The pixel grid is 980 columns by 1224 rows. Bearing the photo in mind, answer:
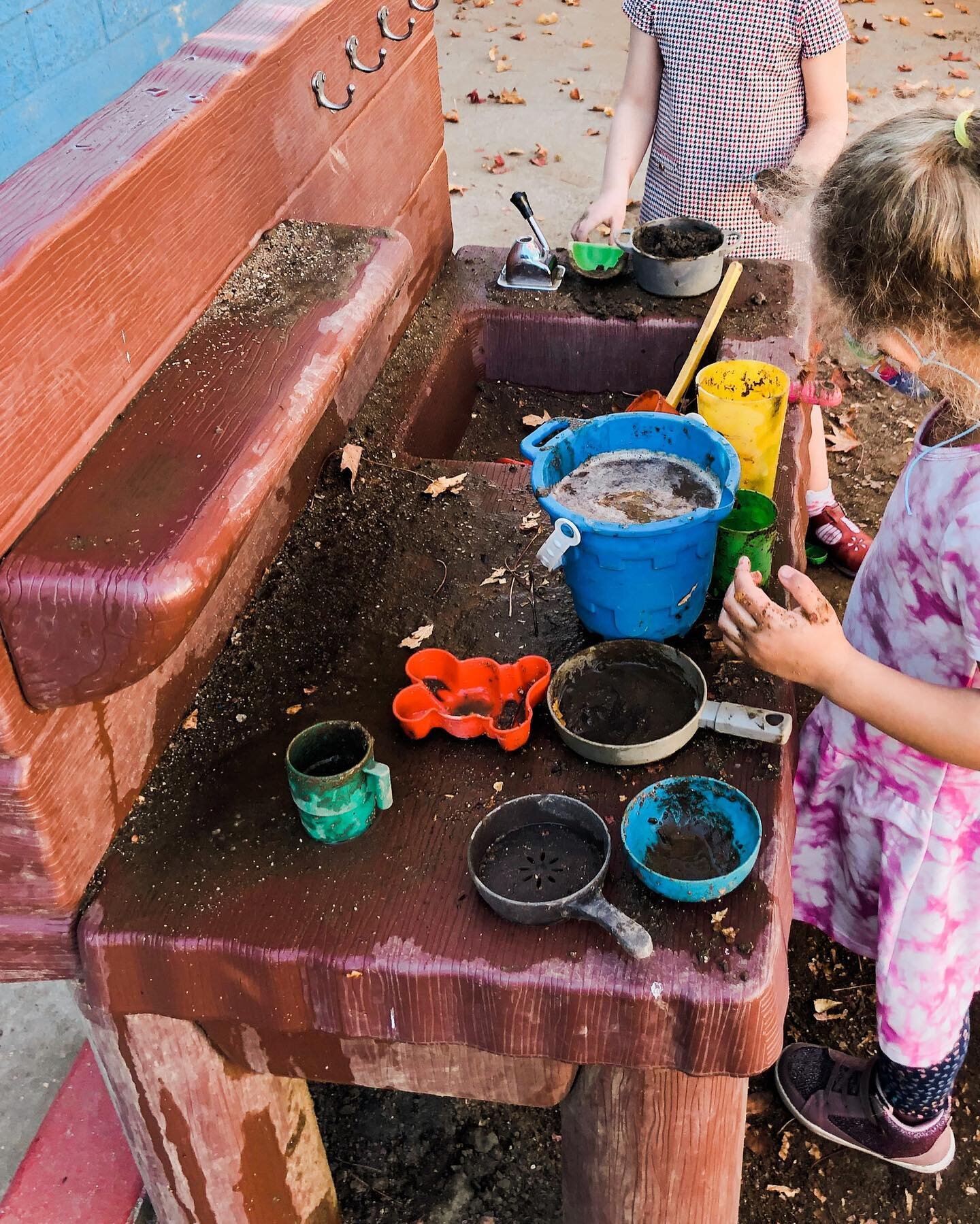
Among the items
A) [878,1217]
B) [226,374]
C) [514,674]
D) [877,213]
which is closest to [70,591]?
[226,374]

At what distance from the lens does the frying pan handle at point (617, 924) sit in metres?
1.55

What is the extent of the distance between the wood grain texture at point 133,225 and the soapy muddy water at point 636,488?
79 centimetres

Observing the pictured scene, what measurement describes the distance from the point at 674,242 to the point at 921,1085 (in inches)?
95.5

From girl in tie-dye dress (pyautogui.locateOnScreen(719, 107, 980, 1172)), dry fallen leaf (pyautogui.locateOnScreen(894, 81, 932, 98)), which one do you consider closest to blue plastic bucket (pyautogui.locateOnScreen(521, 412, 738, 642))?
girl in tie-dye dress (pyautogui.locateOnScreen(719, 107, 980, 1172))

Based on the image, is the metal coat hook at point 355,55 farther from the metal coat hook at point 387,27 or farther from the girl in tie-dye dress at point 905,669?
the girl in tie-dye dress at point 905,669

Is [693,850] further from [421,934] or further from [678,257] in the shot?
[678,257]

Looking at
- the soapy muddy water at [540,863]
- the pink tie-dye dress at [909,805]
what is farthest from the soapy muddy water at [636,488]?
the soapy muddy water at [540,863]

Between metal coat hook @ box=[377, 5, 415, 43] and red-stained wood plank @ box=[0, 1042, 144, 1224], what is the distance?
2670 millimetres

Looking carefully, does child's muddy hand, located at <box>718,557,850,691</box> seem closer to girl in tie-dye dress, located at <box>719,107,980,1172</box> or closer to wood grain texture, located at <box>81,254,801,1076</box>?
girl in tie-dye dress, located at <box>719,107,980,1172</box>

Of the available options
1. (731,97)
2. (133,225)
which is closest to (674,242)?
(731,97)

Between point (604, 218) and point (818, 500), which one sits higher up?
point (604, 218)

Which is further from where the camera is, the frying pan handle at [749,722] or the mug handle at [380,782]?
the frying pan handle at [749,722]

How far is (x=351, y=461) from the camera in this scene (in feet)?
8.77

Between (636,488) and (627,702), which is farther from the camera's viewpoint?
(636,488)
